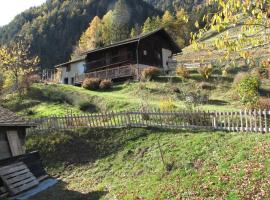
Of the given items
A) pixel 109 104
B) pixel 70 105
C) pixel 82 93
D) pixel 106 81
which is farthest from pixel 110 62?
pixel 109 104

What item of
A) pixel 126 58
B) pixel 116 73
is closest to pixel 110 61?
pixel 126 58

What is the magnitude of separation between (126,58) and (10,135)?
30465 mm

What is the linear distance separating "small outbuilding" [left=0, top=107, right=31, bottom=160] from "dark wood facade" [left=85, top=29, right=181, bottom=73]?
28332 millimetres

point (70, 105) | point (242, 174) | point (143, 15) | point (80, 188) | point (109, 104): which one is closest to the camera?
point (242, 174)

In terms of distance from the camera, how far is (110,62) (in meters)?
50.6

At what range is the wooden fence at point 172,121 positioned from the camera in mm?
18469

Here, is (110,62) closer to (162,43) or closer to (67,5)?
(162,43)

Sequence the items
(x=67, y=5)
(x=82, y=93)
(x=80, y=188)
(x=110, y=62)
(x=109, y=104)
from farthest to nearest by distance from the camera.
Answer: (x=67, y=5) < (x=110, y=62) < (x=82, y=93) < (x=109, y=104) < (x=80, y=188)

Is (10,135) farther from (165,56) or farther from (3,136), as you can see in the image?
(165,56)

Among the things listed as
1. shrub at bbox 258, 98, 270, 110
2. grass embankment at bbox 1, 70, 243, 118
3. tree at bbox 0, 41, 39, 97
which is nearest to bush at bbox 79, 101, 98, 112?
grass embankment at bbox 1, 70, 243, 118

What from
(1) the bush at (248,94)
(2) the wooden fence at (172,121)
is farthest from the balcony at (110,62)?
(1) the bush at (248,94)

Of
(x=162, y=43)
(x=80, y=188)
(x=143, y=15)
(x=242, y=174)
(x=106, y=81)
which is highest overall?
(x=143, y=15)

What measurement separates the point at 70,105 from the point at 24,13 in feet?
517

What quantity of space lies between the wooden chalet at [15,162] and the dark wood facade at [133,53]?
2867cm
